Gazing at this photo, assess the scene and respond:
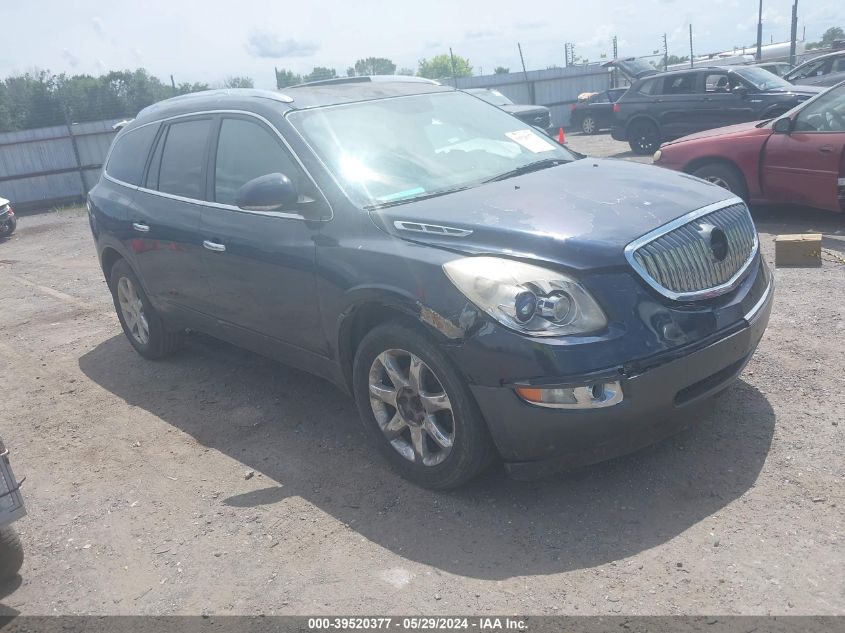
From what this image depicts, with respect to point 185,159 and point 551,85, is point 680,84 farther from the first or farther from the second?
point 551,85

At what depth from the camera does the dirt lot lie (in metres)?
2.98

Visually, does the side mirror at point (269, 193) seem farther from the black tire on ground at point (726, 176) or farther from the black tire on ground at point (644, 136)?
the black tire on ground at point (644, 136)

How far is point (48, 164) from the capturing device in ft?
72.5

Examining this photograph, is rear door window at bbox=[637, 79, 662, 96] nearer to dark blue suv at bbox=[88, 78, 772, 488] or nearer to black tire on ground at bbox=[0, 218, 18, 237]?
dark blue suv at bbox=[88, 78, 772, 488]

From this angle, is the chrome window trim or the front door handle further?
the front door handle

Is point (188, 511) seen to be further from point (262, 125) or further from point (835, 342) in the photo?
point (835, 342)

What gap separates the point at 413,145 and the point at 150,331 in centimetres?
287

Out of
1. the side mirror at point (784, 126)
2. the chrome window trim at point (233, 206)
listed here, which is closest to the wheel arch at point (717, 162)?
the side mirror at point (784, 126)

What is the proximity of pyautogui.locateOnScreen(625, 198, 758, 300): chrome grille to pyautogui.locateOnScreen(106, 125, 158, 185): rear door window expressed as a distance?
152 inches

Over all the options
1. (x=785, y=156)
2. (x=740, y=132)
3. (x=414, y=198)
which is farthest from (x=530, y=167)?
(x=740, y=132)

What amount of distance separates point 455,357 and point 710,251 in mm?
1278

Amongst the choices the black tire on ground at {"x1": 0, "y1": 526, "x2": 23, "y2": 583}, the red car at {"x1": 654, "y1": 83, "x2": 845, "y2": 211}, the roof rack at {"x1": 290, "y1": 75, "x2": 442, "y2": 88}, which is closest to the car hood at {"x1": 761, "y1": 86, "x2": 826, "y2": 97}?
the red car at {"x1": 654, "y1": 83, "x2": 845, "y2": 211}

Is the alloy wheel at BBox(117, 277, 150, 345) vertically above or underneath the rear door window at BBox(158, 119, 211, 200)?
underneath

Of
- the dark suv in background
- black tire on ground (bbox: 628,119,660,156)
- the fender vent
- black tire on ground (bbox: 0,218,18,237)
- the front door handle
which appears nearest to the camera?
the fender vent
